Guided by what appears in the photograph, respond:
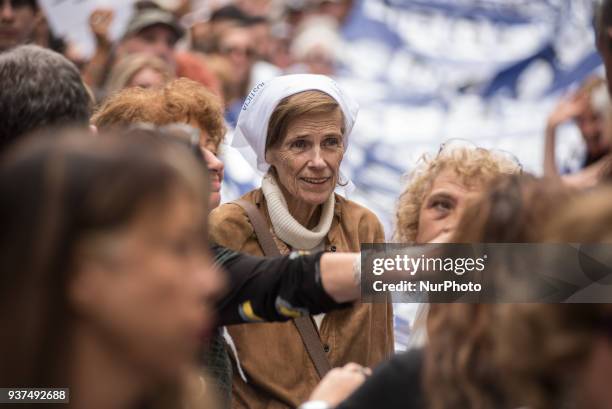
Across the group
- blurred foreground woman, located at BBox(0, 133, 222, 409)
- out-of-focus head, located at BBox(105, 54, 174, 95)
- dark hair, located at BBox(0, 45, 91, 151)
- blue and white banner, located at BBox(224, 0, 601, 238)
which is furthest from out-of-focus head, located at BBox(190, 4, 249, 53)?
blurred foreground woman, located at BBox(0, 133, 222, 409)

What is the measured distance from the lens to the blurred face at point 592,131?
4.92 meters

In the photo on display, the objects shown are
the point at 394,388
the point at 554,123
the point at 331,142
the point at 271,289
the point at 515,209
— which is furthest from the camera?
the point at 554,123

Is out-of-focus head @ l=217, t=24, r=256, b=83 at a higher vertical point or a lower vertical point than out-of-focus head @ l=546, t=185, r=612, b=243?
higher

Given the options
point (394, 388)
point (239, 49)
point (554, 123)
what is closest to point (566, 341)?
point (394, 388)

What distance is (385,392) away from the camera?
8.23ft

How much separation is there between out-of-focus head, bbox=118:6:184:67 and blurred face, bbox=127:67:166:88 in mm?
962

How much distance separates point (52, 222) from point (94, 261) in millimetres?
82

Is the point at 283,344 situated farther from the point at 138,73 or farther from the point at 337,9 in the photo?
the point at 337,9

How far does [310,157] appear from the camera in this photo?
15.0 ft

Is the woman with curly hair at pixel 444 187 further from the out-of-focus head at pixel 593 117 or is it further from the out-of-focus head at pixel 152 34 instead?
the out-of-focus head at pixel 152 34

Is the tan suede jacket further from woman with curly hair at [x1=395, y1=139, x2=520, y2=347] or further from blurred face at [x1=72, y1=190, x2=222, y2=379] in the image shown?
blurred face at [x1=72, y1=190, x2=222, y2=379]

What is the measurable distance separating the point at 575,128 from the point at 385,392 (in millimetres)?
4096

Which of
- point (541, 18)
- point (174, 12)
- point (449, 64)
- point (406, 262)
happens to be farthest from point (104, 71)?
point (406, 262)

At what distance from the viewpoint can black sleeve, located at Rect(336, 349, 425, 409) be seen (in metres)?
2.49
